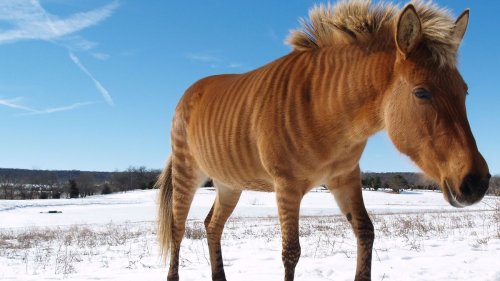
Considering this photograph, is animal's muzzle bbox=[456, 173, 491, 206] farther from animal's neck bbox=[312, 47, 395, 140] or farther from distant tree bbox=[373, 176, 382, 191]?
distant tree bbox=[373, 176, 382, 191]

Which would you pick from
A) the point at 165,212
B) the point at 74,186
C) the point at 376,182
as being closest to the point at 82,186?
the point at 74,186

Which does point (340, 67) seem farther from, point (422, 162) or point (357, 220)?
point (357, 220)

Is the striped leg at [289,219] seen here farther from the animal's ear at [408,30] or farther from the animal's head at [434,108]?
the animal's ear at [408,30]

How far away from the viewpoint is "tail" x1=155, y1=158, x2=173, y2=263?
565 centimetres

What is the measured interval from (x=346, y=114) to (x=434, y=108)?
0.72m

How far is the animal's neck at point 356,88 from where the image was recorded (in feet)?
10.4

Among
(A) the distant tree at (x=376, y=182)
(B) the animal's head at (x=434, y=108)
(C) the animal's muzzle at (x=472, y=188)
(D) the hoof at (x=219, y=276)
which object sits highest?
(A) the distant tree at (x=376, y=182)

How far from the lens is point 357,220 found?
384 centimetres

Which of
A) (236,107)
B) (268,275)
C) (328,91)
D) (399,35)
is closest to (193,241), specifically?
(268,275)

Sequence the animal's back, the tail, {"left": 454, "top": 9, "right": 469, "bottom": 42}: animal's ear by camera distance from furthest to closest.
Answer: the tail < the animal's back < {"left": 454, "top": 9, "right": 469, "bottom": 42}: animal's ear

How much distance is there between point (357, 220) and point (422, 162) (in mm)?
1123

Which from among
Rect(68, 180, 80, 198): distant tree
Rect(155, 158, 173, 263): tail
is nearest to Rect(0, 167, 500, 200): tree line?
Rect(68, 180, 80, 198): distant tree

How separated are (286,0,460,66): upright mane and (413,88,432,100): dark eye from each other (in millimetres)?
247

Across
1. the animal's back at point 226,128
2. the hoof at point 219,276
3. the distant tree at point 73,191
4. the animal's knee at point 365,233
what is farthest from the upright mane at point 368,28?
the distant tree at point 73,191
